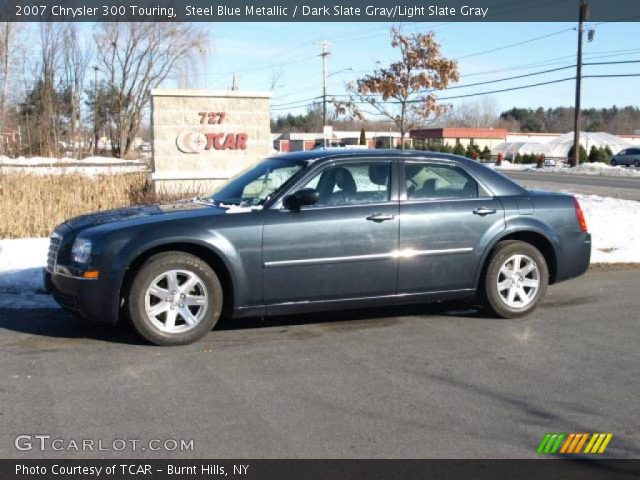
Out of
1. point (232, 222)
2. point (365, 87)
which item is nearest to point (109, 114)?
point (365, 87)

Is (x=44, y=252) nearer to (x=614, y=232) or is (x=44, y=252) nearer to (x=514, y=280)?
(x=514, y=280)

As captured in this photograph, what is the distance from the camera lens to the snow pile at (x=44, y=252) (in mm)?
7742

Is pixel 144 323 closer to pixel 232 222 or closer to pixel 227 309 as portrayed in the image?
pixel 227 309

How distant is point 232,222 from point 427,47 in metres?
18.8

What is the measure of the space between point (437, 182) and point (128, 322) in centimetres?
319

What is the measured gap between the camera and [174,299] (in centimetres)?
583

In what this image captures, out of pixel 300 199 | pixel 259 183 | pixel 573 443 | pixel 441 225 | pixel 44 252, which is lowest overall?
pixel 573 443

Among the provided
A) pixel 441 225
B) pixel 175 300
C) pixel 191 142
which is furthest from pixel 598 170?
pixel 175 300

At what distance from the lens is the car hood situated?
6027 millimetres

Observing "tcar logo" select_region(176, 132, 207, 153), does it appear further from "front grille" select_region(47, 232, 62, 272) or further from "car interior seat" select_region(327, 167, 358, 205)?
"car interior seat" select_region(327, 167, 358, 205)

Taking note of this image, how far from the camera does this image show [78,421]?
4234 millimetres

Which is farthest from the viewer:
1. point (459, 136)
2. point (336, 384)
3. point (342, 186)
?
point (459, 136)
